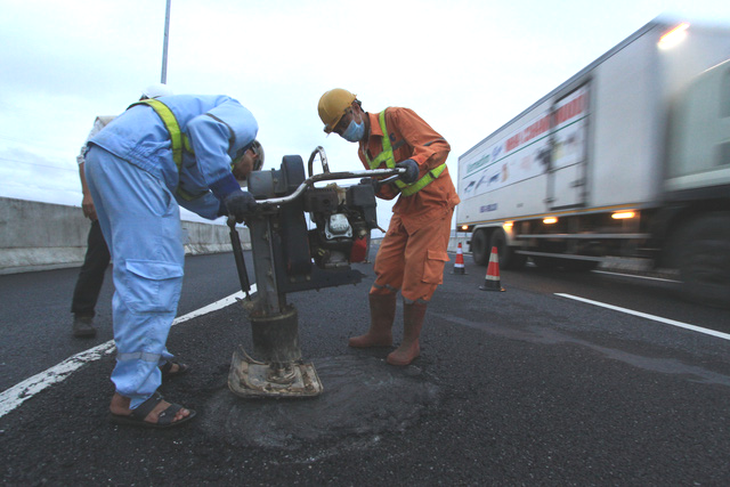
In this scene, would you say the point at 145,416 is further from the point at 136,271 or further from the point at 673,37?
the point at 673,37

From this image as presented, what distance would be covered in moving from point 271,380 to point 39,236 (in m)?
6.94

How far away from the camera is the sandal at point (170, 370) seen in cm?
191

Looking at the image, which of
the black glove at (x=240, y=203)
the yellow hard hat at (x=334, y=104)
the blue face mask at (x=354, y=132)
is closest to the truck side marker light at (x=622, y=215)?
the blue face mask at (x=354, y=132)

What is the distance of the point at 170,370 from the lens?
1.94 meters

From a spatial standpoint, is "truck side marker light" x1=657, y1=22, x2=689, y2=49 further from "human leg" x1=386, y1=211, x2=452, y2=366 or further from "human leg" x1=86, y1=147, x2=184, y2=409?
"human leg" x1=86, y1=147, x2=184, y2=409

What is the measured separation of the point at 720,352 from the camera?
249cm

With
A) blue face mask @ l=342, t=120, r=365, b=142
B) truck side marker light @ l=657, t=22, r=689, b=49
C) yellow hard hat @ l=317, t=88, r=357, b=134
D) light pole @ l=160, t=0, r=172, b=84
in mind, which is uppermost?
light pole @ l=160, t=0, r=172, b=84

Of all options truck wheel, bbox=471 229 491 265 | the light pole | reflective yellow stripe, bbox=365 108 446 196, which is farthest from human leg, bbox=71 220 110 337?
the light pole

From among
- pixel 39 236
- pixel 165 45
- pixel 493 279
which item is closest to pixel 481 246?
pixel 493 279

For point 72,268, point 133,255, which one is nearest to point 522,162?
point 133,255

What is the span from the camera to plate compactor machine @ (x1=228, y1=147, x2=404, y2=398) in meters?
1.66

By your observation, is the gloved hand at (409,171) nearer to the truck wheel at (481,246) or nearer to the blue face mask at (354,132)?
the blue face mask at (354,132)

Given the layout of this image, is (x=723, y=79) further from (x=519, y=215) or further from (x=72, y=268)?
(x=72, y=268)

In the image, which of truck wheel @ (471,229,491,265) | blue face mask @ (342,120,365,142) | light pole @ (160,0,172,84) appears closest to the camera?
blue face mask @ (342,120,365,142)
